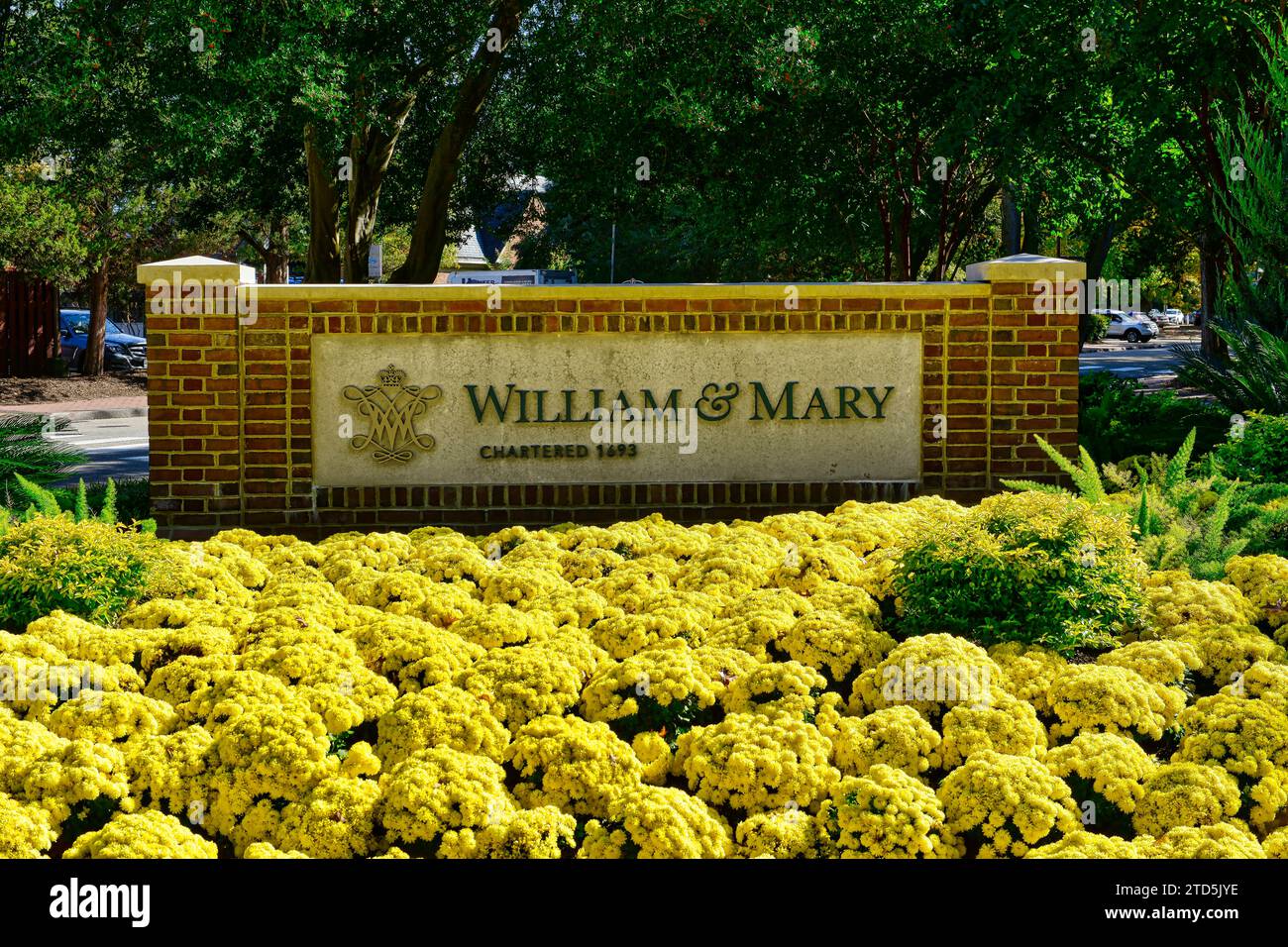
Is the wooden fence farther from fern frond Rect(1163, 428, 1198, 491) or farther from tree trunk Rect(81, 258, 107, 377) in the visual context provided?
fern frond Rect(1163, 428, 1198, 491)

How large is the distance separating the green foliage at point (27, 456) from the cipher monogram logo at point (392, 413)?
59.9 inches

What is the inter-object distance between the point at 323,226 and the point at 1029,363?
10768 millimetres

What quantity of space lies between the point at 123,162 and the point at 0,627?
1309 centimetres

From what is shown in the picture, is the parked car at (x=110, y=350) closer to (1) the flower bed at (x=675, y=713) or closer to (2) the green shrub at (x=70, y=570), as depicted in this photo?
(2) the green shrub at (x=70, y=570)

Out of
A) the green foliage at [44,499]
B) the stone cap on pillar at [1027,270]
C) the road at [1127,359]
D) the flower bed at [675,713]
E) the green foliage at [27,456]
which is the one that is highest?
the road at [1127,359]

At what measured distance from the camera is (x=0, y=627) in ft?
16.6

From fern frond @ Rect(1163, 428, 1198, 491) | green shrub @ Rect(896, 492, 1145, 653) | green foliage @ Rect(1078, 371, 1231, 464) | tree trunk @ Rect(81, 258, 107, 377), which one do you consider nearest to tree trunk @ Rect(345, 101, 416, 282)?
green foliage @ Rect(1078, 371, 1231, 464)

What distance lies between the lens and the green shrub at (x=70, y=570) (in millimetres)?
5035

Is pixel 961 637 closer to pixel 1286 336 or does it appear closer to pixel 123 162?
pixel 1286 336

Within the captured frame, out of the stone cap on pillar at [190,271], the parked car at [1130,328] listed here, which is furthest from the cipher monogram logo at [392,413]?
the parked car at [1130,328]

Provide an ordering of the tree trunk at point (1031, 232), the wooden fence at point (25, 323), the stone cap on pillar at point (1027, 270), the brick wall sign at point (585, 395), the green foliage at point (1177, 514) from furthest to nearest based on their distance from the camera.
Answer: the wooden fence at point (25, 323), the tree trunk at point (1031, 232), the stone cap on pillar at point (1027, 270), the brick wall sign at point (585, 395), the green foliage at point (1177, 514)

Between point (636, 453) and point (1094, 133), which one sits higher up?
point (1094, 133)

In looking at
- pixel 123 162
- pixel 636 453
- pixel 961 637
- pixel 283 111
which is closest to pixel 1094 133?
pixel 283 111

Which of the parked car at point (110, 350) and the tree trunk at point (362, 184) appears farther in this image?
the parked car at point (110, 350)
